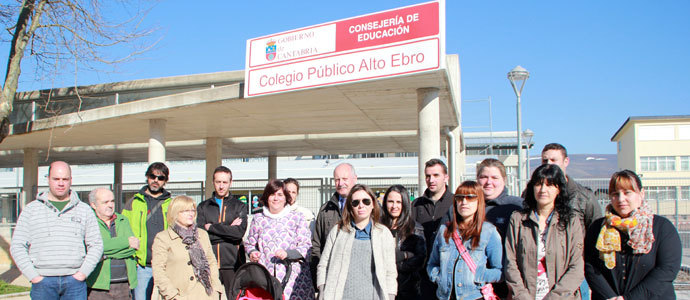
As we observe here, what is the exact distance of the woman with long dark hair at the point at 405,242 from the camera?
15.9 ft

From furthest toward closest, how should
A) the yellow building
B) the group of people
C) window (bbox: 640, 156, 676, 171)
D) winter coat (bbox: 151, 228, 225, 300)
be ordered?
window (bbox: 640, 156, 676, 171) < the yellow building < winter coat (bbox: 151, 228, 225, 300) < the group of people

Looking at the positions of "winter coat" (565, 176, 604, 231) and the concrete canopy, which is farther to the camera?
the concrete canopy

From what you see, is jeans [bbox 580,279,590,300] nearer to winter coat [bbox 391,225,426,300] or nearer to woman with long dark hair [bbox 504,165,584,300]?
woman with long dark hair [bbox 504,165,584,300]

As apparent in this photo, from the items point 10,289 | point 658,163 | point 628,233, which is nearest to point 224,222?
point 628,233

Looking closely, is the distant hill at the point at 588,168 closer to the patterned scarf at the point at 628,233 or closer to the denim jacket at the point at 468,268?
the patterned scarf at the point at 628,233

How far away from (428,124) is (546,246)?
6.15 metres

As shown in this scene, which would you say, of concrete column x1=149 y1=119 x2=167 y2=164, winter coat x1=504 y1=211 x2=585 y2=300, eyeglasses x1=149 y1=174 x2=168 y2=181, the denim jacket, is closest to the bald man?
eyeglasses x1=149 y1=174 x2=168 y2=181

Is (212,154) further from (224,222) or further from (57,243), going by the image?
(57,243)

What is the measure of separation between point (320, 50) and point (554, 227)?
6.18 metres

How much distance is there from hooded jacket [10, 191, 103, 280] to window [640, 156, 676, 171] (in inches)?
1835

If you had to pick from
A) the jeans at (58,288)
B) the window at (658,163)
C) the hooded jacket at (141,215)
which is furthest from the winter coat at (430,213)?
the window at (658,163)

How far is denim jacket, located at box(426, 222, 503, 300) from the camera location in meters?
4.25

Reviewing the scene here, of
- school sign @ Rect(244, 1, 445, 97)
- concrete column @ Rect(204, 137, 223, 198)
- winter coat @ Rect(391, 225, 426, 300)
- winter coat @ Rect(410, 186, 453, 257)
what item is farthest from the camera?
concrete column @ Rect(204, 137, 223, 198)

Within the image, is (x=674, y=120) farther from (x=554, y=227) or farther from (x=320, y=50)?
(x=554, y=227)
